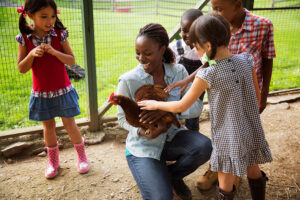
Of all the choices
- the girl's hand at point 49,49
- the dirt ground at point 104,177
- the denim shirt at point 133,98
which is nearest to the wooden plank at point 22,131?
the dirt ground at point 104,177

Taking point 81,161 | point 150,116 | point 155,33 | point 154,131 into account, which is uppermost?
point 155,33

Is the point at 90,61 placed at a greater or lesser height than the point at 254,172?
greater

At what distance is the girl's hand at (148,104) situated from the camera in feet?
6.26

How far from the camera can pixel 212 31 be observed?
5.41 ft

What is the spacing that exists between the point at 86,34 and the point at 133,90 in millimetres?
1476

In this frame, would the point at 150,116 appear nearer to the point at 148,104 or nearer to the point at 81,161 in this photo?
the point at 148,104

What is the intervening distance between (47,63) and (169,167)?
1.59 m

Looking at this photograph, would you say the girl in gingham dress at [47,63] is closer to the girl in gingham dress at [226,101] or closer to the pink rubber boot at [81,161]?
the pink rubber boot at [81,161]

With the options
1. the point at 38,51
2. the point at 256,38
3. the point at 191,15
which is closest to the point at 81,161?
the point at 38,51

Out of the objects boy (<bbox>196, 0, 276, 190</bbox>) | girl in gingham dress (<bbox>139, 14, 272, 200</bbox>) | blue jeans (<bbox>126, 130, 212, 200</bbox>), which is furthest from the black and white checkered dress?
boy (<bbox>196, 0, 276, 190</bbox>)

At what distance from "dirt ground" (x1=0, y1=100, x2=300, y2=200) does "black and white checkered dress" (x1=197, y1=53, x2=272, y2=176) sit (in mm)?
914

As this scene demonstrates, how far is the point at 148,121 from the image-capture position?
2.00 metres

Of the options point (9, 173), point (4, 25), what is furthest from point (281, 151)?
point (4, 25)

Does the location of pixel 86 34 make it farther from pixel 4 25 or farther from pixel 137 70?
pixel 137 70
